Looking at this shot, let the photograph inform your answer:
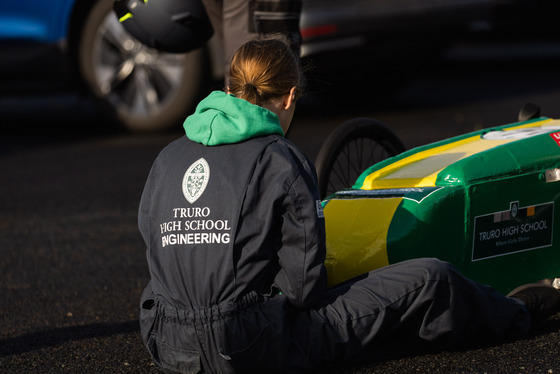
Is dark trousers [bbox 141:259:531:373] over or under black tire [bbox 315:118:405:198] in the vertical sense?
under

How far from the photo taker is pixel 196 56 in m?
6.83

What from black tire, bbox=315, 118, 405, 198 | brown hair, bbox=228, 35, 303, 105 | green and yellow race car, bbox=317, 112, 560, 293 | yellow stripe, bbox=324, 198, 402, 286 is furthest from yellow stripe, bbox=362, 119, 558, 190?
brown hair, bbox=228, 35, 303, 105

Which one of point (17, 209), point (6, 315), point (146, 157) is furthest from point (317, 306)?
point (146, 157)

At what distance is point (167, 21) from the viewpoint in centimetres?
406

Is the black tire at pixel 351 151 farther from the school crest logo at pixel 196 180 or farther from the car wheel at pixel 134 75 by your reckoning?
the car wheel at pixel 134 75

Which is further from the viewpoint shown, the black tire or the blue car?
the blue car

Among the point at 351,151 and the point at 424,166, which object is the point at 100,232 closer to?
the point at 351,151

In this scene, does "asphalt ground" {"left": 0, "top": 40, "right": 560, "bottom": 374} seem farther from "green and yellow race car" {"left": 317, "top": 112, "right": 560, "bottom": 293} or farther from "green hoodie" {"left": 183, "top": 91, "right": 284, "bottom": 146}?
"green hoodie" {"left": 183, "top": 91, "right": 284, "bottom": 146}

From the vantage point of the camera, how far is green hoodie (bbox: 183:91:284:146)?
2.78 meters

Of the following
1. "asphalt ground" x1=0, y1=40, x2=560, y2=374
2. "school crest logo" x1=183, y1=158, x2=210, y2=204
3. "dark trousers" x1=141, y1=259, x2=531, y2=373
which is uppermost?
"school crest logo" x1=183, y1=158, x2=210, y2=204

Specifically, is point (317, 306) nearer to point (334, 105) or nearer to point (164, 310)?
point (164, 310)

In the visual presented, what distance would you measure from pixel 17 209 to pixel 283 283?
310cm

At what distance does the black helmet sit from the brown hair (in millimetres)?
1217

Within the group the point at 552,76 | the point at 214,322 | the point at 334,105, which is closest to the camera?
the point at 214,322
